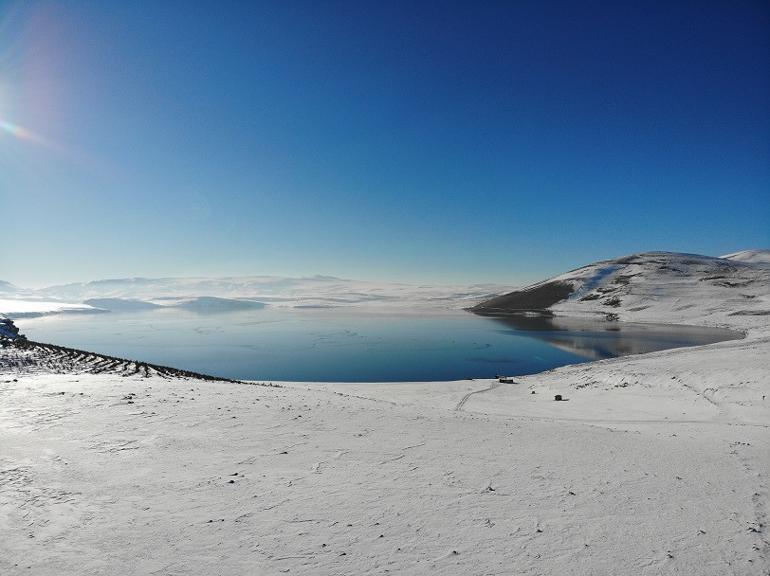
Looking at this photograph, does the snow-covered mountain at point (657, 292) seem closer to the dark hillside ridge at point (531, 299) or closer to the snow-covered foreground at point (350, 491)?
the dark hillside ridge at point (531, 299)

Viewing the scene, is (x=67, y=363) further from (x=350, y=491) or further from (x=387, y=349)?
(x=387, y=349)

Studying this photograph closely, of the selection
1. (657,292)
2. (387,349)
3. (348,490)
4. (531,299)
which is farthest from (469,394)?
(531,299)

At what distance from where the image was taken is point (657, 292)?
119 m

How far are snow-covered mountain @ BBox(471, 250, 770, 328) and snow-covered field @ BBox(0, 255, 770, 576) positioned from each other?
87.9m

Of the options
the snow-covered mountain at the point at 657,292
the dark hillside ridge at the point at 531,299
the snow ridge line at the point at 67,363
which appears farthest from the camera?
the dark hillside ridge at the point at 531,299

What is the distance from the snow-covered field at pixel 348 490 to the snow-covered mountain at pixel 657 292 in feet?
288

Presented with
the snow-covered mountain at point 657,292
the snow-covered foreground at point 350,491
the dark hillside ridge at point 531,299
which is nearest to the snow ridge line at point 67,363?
the snow-covered foreground at point 350,491

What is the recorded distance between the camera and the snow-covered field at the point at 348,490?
189 inches

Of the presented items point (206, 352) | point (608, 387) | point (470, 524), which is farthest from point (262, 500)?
point (206, 352)

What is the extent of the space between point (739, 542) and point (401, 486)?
4843 mm

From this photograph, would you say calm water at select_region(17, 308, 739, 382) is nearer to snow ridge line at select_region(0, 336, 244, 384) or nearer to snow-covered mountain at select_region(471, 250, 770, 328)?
snow ridge line at select_region(0, 336, 244, 384)

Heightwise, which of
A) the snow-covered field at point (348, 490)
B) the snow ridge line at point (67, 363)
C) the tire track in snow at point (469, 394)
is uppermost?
the snow ridge line at point (67, 363)

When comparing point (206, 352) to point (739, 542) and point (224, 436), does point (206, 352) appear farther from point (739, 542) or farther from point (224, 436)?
point (739, 542)

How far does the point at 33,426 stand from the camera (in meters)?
8.80
